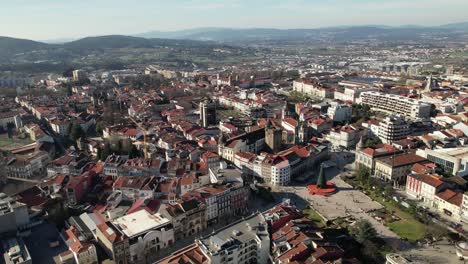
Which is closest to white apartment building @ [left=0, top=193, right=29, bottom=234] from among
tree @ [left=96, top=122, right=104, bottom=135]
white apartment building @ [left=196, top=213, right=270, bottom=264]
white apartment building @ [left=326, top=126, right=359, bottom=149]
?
white apartment building @ [left=196, top=213, right=270, bottom=264]

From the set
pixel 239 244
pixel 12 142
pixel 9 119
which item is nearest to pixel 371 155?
pixel 239 244

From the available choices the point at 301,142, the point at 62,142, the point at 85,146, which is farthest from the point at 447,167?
the point at 62,142

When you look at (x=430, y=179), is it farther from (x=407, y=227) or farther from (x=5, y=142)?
(x=5, y=142)

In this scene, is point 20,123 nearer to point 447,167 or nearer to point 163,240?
point 163,240

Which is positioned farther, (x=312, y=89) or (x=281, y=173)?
(x=312, y=89)

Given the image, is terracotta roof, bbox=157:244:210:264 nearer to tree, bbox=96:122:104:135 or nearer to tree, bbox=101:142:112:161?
tree, bbox=101:142:112:161

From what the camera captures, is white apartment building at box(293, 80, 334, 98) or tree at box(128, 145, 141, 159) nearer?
tree at box(128, 145, 141, 159)
